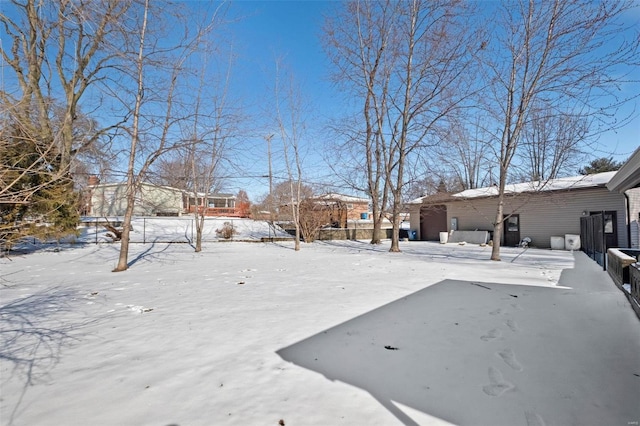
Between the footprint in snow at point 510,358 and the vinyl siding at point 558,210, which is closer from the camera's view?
the footprint in snow at point 510,358

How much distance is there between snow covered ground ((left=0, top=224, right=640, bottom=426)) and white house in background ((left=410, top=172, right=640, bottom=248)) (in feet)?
25.3

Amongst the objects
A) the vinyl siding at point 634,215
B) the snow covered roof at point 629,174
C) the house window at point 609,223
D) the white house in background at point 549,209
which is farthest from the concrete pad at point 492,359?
the house window at point 609,223

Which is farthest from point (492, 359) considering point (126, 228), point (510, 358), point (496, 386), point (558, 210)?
point (558, 210)

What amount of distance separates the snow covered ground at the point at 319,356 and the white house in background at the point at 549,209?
7698mm

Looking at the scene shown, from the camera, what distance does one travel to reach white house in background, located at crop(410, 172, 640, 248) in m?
12.9

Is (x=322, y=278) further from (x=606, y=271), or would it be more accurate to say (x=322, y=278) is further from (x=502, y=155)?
(x=502, y=155)

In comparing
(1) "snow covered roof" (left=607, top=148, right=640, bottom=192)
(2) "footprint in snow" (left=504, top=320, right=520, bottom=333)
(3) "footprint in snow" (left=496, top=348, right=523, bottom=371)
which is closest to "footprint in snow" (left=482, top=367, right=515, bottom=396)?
(3) "footprint in snow" (left=496, top=348, right=523, bottom=371)

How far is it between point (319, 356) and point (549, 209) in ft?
54.6

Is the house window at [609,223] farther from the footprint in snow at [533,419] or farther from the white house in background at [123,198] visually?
the white house in background at [123,198]

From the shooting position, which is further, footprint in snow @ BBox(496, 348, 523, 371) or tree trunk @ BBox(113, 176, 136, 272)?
tree trunk @ BBox(113, 176, 136, 272)

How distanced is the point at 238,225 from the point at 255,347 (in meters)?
23.1

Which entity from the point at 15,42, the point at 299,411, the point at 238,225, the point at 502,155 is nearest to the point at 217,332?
the point at 299,411

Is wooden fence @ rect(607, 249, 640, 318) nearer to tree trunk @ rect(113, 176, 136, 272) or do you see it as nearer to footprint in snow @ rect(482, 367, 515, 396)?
footprint in snow @ rect(482, 367, 515, 396)

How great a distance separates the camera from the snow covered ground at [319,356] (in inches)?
82.4
